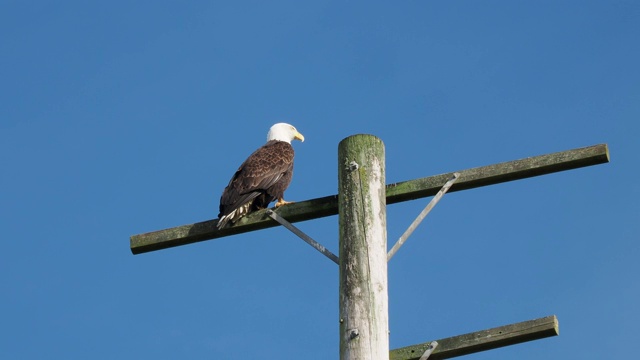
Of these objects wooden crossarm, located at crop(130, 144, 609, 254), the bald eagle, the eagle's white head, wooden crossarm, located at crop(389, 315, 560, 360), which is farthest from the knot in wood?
the eagle's white head

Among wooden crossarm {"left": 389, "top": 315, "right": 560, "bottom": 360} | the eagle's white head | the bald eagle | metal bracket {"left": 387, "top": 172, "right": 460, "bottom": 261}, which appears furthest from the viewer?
the eagle's white head

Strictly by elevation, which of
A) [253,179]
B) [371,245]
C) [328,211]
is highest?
[253,179]

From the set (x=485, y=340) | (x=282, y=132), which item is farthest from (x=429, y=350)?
(x=282, y=132)

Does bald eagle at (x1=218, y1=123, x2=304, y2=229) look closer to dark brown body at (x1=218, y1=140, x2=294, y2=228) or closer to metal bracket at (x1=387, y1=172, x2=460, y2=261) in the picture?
dark brown body at (x1=218, y1=140, x2=294, y2=228)

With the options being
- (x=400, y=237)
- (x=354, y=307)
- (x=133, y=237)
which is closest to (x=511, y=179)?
(x=400, y=237)

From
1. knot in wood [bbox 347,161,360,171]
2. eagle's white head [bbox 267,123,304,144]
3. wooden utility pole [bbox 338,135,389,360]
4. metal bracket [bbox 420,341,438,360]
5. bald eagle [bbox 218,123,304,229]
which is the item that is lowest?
metal bracket [bbox 420,341,438,360]

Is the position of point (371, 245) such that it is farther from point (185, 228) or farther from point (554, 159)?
point (185, 228)

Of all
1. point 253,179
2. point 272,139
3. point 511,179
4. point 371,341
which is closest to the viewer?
point 371,341

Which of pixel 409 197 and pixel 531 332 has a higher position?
pixel 409 197

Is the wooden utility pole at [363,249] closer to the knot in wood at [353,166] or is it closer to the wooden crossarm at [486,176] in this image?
the knot in wood at [353,166]

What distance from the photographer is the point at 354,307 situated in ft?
15.9

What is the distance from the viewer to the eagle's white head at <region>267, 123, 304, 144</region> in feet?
33.7

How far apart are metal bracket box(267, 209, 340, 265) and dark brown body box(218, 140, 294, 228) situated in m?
1.28

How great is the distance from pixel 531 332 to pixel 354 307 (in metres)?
0.85
